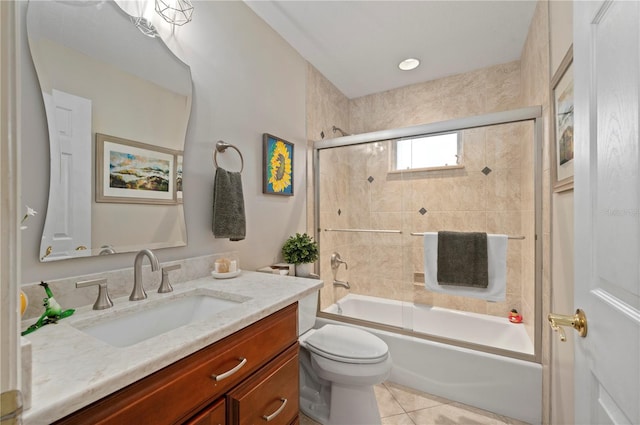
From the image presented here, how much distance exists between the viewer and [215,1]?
1.51 meters

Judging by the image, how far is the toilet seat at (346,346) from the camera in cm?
143

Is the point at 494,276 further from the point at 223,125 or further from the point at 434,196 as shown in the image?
the point at 223,125

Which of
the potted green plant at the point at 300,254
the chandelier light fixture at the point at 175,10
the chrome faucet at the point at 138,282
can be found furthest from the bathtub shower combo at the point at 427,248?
the chrome faucet at the point at 138,282

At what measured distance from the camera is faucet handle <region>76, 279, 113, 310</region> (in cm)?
93

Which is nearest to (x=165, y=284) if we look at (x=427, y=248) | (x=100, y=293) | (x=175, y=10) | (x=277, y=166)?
(x=100, y=293)

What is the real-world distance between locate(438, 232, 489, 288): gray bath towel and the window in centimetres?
57

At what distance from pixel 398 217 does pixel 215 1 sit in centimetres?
189

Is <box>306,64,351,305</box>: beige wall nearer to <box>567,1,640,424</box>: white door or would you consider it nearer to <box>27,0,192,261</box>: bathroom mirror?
<box>27,0,192,261</box>: bathroom mirror

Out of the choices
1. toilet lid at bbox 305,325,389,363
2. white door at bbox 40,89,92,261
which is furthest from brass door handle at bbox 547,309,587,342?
white door at bbox 40,89,92,261

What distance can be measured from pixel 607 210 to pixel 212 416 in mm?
1091

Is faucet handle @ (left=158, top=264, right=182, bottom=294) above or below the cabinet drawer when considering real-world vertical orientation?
above

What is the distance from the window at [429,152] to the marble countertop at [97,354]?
1.57m

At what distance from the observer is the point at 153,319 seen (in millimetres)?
1015

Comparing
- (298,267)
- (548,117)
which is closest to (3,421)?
(298,267)
